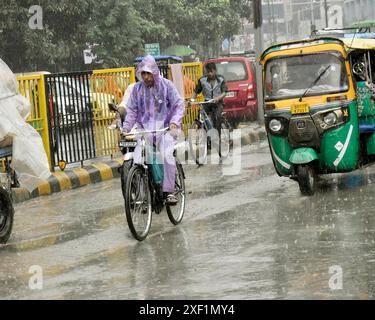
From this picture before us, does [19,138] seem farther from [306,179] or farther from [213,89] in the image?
[213,89]

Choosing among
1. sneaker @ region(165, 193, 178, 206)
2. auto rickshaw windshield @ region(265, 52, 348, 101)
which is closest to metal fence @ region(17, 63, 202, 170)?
auto rickshaw windshield @ region(265, 52, 348, 101)

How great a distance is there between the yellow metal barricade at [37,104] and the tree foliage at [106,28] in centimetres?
1587

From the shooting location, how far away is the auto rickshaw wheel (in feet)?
39.9

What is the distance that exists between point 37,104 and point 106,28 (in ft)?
79.5

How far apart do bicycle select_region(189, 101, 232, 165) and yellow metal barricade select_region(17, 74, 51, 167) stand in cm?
248

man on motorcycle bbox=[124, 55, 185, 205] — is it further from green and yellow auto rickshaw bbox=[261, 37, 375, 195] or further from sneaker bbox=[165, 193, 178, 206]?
green and yellow auto rickshaw bbox=[261, 37, 375, 195]

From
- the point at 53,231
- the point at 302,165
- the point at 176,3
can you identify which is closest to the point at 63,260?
the point at 53,231

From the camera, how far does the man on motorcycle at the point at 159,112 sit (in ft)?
34.1

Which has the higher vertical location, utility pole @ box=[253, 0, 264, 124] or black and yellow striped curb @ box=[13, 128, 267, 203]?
utility pole @ box=[253, 0, 264, 124]

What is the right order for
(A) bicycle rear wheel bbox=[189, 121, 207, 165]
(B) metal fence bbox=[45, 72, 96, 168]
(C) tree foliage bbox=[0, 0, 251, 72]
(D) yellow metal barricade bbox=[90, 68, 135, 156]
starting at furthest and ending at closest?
1. (C) tree foliage bbox=[0, 0, 251, 72]
2. (D) yellow metal barricade bbox=[90, 68, 135, 156]
3. (A) bicycle rear wheel bbox=[189, 121, 207, 165]
4. (B) metal fence bbox=[45, 72, 96, 168]

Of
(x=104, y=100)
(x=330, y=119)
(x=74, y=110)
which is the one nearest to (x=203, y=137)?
(x=104, y=100)

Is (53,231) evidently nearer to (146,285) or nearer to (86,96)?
(146,285)

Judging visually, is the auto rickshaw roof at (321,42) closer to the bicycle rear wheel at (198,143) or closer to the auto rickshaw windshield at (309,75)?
the auto rickshaw windshield at (309,75)
